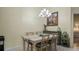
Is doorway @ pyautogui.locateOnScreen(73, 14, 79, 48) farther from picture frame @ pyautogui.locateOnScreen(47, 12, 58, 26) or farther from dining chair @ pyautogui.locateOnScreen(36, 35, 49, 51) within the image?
dining chair @ pyautogui.locateOnScreen(36, 35, 49, 51)

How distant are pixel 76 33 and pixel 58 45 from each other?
0.34m

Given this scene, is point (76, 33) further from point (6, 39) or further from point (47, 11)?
point (6, 39)

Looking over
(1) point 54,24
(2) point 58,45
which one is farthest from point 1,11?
(2) point 58,45

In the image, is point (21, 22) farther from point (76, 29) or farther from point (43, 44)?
point (76, 29)

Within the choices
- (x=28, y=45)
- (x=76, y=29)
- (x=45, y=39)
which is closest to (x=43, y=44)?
(x=45, y=39)

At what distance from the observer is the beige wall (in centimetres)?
201

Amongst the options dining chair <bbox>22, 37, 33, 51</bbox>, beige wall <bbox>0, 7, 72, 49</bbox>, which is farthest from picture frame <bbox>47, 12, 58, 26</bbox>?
dining chair <bbox>22, 37, 33, 51</bbox>

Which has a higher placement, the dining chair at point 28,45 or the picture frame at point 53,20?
the picture frame at point 53,20

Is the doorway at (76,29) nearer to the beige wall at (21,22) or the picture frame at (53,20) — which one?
the beige wall at (21,22)

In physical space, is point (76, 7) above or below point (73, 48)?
above

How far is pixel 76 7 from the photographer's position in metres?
2.01

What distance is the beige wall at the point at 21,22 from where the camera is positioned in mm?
2008

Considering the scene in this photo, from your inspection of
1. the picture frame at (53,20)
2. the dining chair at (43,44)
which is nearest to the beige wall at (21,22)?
the picture frame at (53,20)
